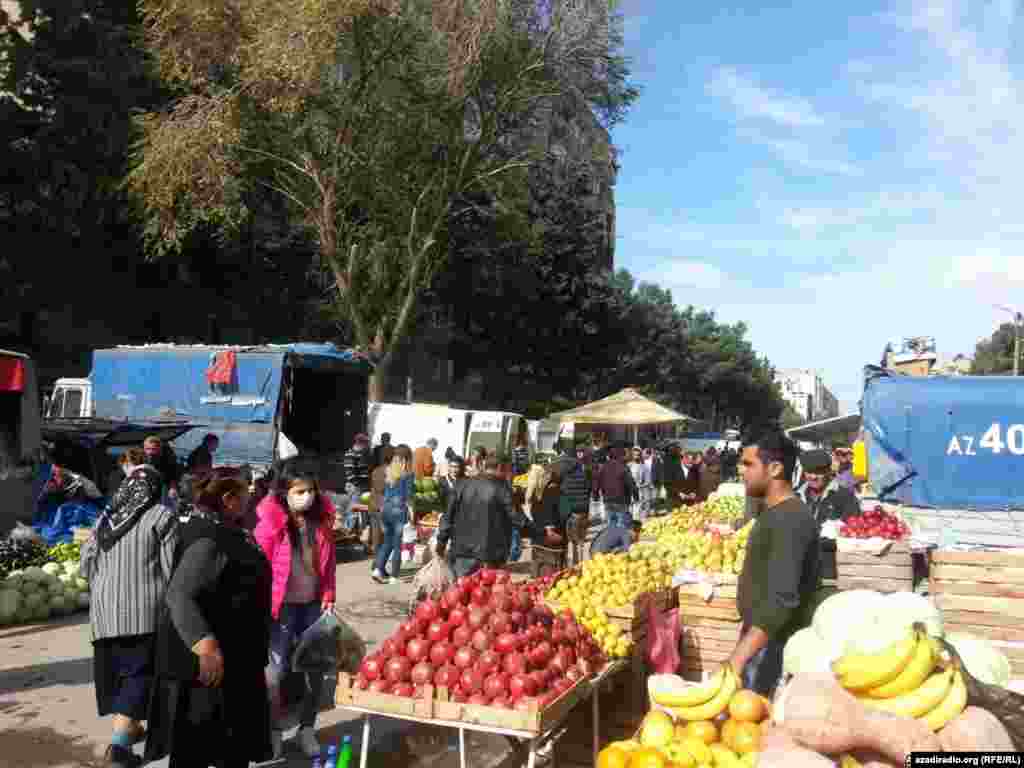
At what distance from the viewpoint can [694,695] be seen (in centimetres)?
369

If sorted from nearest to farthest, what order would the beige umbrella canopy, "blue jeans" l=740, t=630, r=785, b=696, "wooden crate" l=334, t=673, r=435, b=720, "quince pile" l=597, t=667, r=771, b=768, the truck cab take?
1. "quince pile" l=597, t=667, r=771, b=768
2. "blue jeans" l=740, t=630, r=785, b=696
3. "wooden crate" l=334, t=673, r=435, b=720
4. the truck cab
5. the beige umbrella canopy

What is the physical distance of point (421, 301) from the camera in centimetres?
3247

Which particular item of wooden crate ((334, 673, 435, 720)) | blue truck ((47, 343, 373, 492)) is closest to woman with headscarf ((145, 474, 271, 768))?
wooden crate ((334, 673, 435, 720))

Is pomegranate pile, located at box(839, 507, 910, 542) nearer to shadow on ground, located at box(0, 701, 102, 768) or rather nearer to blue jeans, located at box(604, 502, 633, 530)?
blue jeans, located at box(604, 502, 633, 530)

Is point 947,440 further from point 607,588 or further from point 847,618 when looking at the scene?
point 847,618

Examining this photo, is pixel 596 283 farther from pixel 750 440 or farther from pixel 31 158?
pixel 750 440

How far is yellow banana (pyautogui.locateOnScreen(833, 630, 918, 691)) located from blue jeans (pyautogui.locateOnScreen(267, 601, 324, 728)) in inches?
138

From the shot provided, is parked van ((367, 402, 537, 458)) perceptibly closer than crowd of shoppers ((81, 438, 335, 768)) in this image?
No

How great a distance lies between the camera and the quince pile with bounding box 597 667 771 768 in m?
3.37

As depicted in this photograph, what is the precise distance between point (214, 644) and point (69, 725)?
→ 282cm

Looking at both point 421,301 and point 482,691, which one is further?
point 421,301

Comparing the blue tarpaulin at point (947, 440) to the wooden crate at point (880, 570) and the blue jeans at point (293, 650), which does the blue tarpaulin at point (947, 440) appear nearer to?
the wooden crate at point (880, 570)

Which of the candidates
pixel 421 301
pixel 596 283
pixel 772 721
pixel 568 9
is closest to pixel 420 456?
pixel 568 9

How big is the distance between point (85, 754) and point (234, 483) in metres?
2.51
